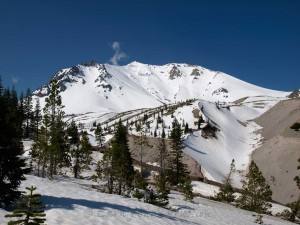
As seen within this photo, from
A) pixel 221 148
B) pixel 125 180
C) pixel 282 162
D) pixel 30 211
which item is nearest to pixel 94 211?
pixel 30 211

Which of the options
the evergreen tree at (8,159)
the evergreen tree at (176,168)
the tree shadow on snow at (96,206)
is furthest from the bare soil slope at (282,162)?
the evergreen tree at (8,159)

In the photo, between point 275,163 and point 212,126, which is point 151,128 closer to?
point 212,126

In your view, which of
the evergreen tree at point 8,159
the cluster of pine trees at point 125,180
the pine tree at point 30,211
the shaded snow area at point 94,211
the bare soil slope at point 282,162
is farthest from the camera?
the bare soil slope at point 282,162

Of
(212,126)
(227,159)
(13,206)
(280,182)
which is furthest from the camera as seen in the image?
(212,126)

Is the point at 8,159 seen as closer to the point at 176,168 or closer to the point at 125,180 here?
the point at 125,180

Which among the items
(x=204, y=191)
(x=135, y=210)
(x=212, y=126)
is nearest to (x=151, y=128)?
(x=212, y=126)

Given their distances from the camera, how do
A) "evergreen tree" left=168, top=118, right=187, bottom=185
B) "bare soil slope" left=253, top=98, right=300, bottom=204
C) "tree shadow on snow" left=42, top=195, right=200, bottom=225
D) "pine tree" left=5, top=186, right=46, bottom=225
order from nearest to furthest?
"pine tree" left=5, top=186, right=46, bottom=225 < "tree shadow on snow" left=42, top=195, right=200, bottom=225 < "evergreen tree" left=168, top=118, right=187, bottom=185 < "bare soil slope" left=253, top=98, right=300, bottom=204

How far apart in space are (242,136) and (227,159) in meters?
45.6

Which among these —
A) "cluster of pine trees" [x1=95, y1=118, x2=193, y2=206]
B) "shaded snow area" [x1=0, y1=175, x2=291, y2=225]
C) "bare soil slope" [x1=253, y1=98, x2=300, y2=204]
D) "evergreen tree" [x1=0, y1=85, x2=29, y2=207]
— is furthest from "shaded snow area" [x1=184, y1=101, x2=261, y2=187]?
"evergreen tree" [x1=0, y1=85, x2=29, y2=207]

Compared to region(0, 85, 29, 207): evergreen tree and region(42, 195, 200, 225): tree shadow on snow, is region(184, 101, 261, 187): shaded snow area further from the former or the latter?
region(0, 85, 29, 207): evergreen tree

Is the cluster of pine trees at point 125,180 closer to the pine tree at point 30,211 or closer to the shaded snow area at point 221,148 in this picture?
the pine tree at point 30,211

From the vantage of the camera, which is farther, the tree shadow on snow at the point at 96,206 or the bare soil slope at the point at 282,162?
the bare soil slope at the point at 282,162

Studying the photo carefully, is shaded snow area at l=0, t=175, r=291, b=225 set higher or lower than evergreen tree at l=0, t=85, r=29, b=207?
lower

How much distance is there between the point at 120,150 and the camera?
168 ft
